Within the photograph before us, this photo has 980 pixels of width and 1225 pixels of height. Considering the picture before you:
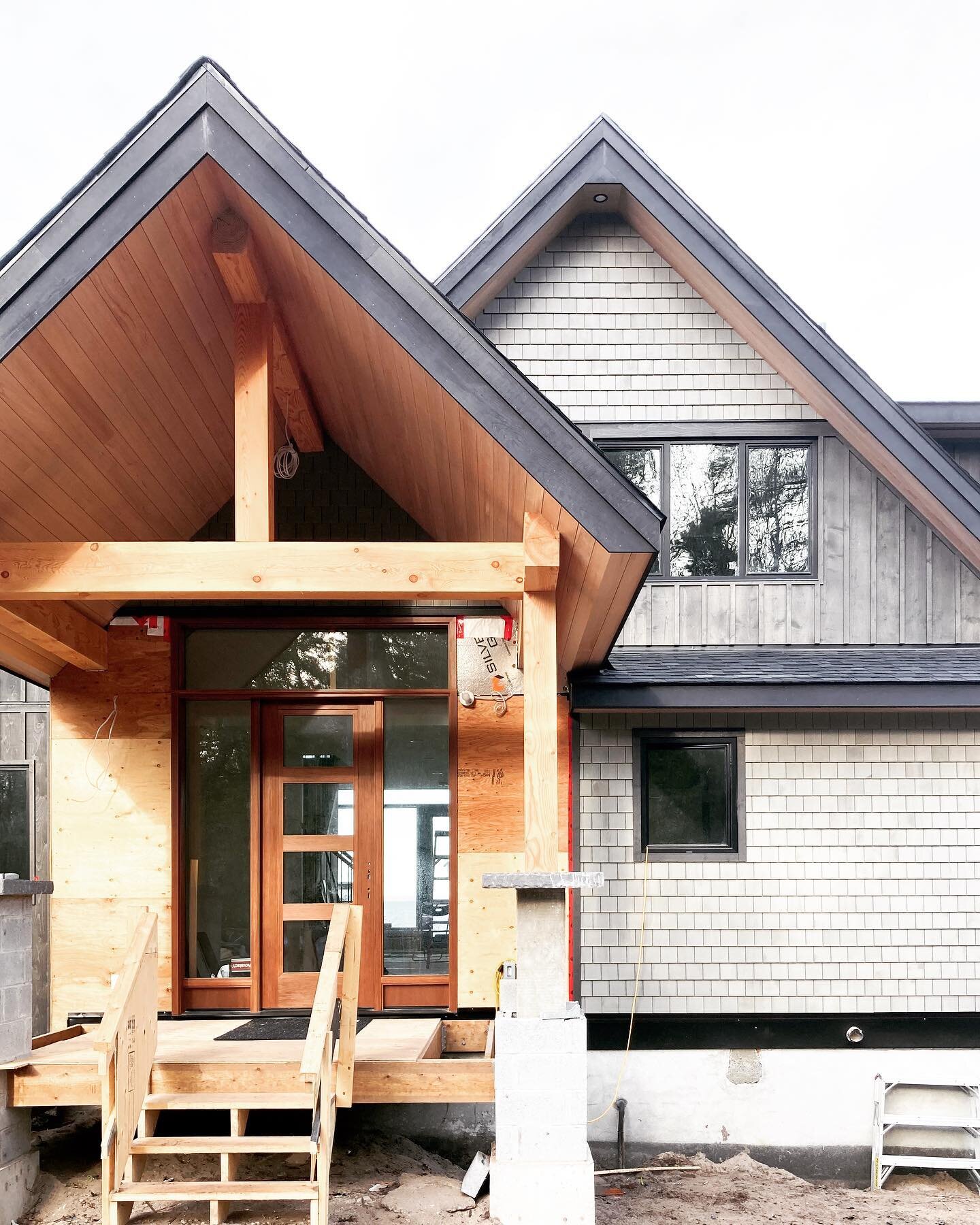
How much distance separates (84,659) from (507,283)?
3979 millimetres

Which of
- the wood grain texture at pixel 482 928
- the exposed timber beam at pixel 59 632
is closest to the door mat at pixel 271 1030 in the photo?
the wood grain texture at pixel 482 928

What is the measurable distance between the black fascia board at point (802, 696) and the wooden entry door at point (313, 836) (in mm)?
1849

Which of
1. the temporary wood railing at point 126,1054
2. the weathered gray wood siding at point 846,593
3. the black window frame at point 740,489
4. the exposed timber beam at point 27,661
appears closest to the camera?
the temporary wood railing at point 126,1054

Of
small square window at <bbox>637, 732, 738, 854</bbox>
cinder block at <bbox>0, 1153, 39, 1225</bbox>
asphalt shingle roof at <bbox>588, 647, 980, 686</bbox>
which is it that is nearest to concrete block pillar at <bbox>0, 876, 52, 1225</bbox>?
cinder block at <bbox>0, 1153, 39, 1225</bbox>

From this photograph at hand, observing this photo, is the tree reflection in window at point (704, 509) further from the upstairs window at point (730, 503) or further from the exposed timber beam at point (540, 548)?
the exposed timber beam at point (540, 548)

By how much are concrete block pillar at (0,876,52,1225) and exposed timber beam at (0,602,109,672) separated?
4.66 feet

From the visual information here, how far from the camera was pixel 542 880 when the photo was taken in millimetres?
5105

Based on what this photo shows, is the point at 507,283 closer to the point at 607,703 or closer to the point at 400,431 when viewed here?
the point at 400,431

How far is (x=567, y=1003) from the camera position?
17.6ft

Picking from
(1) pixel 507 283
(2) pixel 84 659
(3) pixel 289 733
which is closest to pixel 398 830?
(3) pixel 289 733

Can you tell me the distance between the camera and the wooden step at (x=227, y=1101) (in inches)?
210

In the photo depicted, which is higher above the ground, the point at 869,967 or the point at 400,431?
the point at 400,431

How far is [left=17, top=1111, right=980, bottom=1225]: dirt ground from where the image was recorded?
5379 mm

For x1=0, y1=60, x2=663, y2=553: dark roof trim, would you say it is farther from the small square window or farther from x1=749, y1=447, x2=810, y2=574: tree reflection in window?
x1=749, y1=447, x2=810, y2=574: tree reflection in window
